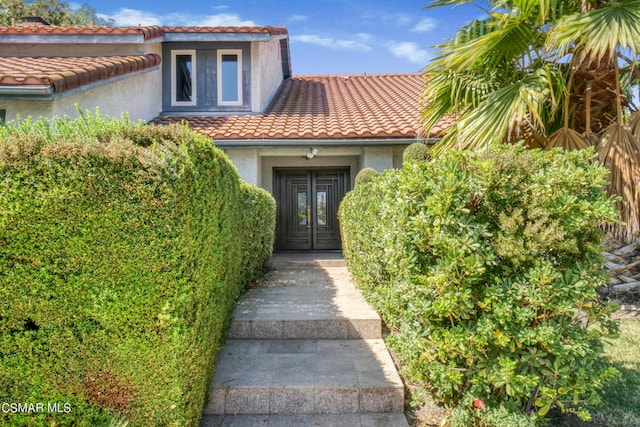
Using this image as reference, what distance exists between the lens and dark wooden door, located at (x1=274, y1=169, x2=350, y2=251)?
12125 mm

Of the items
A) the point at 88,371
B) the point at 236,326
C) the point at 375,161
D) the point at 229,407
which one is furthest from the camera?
the point at 375,161

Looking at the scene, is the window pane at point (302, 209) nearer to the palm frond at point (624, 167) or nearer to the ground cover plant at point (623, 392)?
the palm frond at point (624, 167)

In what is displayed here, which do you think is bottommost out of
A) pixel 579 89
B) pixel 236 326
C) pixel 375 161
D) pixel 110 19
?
pixel 236 326

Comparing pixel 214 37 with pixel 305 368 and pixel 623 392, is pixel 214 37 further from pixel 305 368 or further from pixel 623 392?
pixel 623 392

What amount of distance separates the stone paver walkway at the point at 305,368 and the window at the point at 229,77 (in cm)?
772

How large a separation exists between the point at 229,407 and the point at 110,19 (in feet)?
110

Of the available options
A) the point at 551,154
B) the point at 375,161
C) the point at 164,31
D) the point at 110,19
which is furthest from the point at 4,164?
the point at 110,19

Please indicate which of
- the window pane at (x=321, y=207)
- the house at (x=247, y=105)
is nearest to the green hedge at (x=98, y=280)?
the house at (x=247, y=105)

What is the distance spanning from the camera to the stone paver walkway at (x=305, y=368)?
356 cm

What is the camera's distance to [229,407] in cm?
361

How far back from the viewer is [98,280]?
277 centimetres

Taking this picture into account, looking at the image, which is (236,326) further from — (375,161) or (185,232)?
(375,161)

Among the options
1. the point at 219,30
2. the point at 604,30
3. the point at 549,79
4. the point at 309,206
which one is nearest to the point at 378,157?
the point at 309,206

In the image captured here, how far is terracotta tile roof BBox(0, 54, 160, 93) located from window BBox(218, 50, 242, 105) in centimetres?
219
